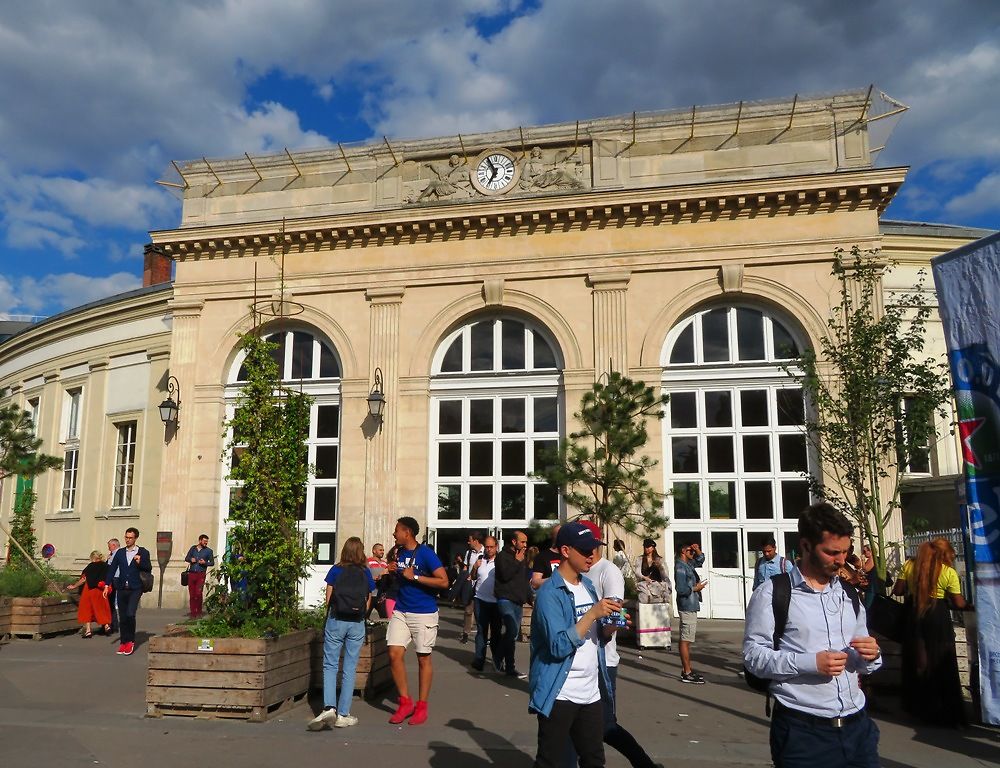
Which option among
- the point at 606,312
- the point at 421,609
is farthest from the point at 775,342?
the point at 421,609

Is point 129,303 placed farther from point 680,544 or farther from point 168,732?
point 168,732

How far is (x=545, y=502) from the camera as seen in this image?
19484mm

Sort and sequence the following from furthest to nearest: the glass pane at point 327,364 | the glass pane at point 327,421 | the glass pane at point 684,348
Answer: the glass pane at point 327,364 → the glass pane at point 327,421 → the glass pane at point 684,348

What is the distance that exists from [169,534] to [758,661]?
19.4 metres

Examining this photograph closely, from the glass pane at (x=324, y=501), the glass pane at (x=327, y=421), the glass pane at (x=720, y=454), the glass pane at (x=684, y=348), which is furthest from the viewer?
the glass pane at (x=327, y=421)

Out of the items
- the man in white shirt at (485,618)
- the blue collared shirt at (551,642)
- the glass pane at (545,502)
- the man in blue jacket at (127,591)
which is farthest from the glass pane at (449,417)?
the blue collared shirt at (551,642)

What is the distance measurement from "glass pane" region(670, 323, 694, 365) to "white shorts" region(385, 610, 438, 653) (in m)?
12.6

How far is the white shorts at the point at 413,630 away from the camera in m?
7.94

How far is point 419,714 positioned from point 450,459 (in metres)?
12.5

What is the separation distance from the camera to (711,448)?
18922 millimetres

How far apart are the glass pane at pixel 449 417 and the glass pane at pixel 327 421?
8.84 ft

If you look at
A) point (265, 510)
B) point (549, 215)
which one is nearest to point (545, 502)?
point (549, 215)

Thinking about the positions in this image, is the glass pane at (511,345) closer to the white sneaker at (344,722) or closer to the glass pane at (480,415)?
the glass pane at (480,415)

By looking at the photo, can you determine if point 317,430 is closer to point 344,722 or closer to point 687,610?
point 687,610
